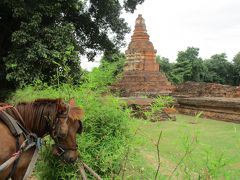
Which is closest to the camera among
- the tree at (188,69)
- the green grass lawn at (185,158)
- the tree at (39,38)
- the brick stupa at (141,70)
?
the green grass lawn at (185,158)

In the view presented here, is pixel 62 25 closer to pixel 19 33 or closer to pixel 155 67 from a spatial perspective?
pixel 19 33

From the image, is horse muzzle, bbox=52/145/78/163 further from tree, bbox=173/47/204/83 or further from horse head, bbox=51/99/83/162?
tree, bbox=173/47/204/83

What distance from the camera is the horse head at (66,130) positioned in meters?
3.53

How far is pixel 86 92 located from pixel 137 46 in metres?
15.2

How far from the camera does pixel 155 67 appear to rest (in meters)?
19.7

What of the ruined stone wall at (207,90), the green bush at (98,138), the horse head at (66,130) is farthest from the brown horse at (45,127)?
the ruined stone wall at (207,90)

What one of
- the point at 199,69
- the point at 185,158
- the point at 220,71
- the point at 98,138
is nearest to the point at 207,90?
the point at 98,138

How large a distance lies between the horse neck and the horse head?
7.8 inches

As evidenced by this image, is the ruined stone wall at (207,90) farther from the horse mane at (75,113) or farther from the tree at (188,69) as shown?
the tree at (188,69)

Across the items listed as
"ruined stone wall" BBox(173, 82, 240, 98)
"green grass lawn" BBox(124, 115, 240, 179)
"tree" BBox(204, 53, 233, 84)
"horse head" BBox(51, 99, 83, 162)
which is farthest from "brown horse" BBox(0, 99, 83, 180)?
"tree" BBox(204, 53, 233, 84)

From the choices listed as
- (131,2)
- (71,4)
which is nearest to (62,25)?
(71,4)

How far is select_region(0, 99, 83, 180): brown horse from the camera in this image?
11.1ft

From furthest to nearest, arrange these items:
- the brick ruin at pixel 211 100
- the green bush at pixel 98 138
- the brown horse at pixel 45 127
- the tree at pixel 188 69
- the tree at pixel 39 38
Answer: the tree at pixel 188 69 < the brick ruin at pixel 211 100 < the tree at pixel 39 38 < the green bush at pixel 98 138 < the brown horse at pixel 45 127

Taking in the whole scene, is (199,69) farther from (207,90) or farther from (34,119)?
(34,119)
